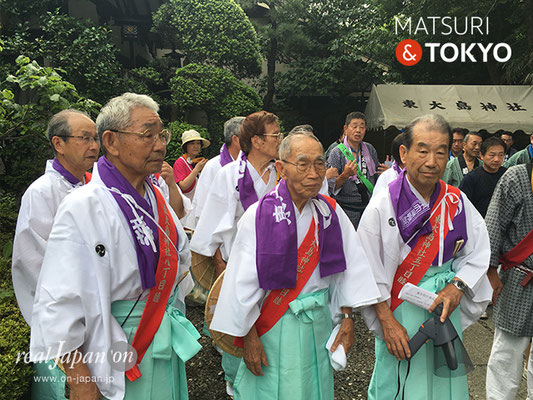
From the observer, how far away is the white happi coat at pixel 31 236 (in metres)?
2.75

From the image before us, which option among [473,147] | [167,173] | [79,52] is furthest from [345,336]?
[79,52]

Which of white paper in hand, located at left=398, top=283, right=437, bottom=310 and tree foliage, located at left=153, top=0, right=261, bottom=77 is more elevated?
tree foliage, located at left=153, top=0, right=261, bottom=77

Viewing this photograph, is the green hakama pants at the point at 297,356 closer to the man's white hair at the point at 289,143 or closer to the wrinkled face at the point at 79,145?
the man's white hair at the point at 289,143

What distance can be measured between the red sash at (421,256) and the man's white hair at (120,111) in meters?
1.69

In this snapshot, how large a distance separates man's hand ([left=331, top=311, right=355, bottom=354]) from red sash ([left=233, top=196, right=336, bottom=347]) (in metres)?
0.33

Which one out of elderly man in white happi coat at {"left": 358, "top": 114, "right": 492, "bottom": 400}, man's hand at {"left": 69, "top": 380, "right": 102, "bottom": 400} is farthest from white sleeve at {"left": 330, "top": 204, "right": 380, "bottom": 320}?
man's hand at {"left": 69, "top": 380, "right": 102, "bottom": 400}

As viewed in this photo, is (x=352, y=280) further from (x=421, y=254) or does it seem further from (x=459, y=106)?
(x=459, y=106)

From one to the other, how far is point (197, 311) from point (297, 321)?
356 cm

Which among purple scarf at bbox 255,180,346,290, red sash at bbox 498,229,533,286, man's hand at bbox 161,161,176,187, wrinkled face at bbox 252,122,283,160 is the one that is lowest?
red sash at bbox 498,229,533,286

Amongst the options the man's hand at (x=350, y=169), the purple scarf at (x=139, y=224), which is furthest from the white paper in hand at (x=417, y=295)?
the man's hand at (x=350, y=169)

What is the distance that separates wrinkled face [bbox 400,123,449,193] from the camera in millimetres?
2395

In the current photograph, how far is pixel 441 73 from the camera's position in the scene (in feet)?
57.6

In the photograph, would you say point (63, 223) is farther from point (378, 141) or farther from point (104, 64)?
point (378, 141)

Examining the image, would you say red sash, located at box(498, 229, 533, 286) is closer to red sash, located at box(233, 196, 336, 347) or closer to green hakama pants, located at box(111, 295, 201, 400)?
red sash, located at box(233, 196, 336, 347)
